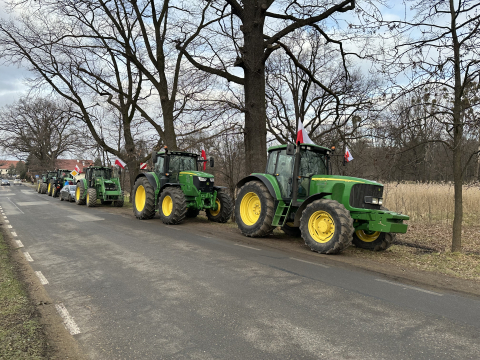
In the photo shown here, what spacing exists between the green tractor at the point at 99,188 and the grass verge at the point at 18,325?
1380 centimetres

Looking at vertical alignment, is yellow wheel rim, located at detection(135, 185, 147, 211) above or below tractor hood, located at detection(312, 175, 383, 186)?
below

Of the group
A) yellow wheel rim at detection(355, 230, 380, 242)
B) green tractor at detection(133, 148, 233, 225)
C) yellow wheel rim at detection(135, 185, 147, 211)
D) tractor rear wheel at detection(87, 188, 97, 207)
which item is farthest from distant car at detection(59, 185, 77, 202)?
yellow wheel rim at detection(355, 230, 380, 242)

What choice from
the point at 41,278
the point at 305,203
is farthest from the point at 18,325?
the point at 305,203

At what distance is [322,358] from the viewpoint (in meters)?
2.99

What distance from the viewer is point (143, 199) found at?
1367 cm

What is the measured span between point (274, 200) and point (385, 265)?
319 centimetres

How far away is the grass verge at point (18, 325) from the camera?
10.2 ft

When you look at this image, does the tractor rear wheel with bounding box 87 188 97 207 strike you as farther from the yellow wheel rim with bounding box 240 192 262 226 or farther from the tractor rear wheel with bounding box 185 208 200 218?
the yellow wheel rim with bounding box 240 192 262 226

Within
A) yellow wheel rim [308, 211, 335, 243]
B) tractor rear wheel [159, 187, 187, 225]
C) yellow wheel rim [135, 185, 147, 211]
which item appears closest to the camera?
yellow wheel rim [308, 211, 335, 243]

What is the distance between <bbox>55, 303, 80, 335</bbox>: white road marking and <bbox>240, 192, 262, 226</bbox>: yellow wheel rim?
18.8 ft

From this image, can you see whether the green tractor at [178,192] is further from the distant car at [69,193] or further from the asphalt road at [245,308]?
the distant car at [69,193]

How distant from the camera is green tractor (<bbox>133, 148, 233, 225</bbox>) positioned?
38.7 ft

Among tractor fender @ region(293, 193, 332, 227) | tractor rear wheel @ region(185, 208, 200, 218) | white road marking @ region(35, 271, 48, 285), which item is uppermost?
tractor fender @ region(293, 193, 332, 227)

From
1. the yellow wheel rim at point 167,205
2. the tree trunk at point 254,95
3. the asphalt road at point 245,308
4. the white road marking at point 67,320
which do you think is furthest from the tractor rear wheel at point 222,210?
the white road marking at point 67,320
